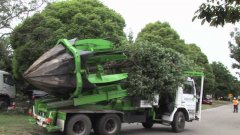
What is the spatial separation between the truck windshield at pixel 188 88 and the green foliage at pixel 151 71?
0.96 meters

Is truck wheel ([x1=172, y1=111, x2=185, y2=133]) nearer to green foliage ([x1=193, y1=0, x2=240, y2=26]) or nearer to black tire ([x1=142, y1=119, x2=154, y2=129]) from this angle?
black tire ([x1=142, y1=119, x2=154, y2=129])

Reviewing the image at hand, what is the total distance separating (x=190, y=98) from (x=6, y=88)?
35.0 ft

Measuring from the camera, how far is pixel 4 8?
1964cm

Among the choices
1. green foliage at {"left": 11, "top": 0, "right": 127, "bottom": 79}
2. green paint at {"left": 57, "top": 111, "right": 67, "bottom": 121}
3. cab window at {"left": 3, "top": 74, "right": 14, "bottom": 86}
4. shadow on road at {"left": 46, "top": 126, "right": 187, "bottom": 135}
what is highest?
green foliage at {"left": 11, "top": 0, "right": 127, "bottom": 79}

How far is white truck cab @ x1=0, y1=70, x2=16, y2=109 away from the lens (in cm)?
2341

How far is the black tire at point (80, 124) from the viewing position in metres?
13.9

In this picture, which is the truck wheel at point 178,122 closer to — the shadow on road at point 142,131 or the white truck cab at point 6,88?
the shadow on road at point 142,131

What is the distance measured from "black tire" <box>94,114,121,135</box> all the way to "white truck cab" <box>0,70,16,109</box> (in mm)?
9774

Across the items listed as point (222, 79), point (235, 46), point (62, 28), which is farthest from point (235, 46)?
point (222, 79)

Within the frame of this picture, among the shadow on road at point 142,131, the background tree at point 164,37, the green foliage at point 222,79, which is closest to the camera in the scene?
the shadow on road at point 142,131

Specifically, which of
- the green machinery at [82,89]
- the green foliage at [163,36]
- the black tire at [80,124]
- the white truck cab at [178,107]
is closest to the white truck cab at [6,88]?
the green machinery at [82,89]

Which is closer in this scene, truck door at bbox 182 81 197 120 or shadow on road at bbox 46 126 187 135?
shadow on road at bbox 46 126 187 135

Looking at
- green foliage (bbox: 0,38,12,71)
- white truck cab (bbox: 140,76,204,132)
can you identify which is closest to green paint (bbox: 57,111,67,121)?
white truck cab (bbox: 140,76,204,132)

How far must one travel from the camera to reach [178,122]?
59.1ft
